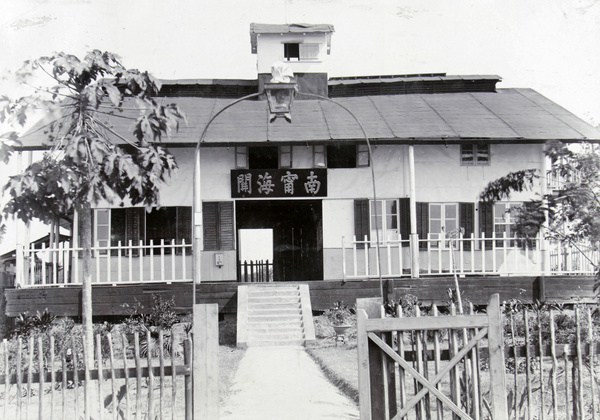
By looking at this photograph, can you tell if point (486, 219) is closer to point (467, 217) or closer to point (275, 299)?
point (467, 217)

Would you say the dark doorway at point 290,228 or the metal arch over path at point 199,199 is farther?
the dark doorway at point 290,228

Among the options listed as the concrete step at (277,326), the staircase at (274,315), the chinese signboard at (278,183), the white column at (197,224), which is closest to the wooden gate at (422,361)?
the staircase at (274,315)

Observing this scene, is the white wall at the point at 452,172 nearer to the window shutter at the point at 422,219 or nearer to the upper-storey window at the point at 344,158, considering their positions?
the window shutter at the point at 422,219

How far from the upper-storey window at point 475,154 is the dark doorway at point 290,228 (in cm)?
437

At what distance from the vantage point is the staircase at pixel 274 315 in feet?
45.8

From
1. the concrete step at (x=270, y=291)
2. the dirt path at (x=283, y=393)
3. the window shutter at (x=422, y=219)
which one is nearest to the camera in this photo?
the dirt path at (x=283, y=393)

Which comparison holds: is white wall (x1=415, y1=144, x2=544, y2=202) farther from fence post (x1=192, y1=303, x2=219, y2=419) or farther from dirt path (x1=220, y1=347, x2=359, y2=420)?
fence post (x1=192, y1=303, x2=219, y2=419)

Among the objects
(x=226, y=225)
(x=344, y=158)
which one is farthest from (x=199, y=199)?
(x=344, y=158)

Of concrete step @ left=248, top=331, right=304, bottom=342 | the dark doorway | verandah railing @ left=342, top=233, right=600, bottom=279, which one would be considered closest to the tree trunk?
concrete step @ left=248, top=331, right=304, bottom=342

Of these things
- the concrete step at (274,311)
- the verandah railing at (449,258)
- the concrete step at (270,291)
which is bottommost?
the concrete step at (274,311)

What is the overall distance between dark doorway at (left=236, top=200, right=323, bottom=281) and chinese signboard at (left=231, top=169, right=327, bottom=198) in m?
1.40

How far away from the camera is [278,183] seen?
17.4 m

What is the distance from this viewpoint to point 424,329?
20.2ft

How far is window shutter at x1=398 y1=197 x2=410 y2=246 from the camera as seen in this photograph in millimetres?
17984
